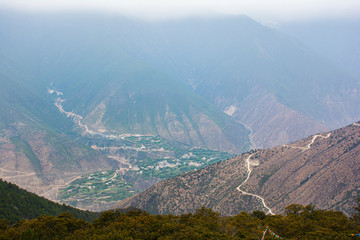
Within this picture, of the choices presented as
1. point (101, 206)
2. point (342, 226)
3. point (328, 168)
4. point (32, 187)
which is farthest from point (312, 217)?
point (32, 187)

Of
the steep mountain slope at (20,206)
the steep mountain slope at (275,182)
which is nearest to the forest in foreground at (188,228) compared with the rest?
the steep mountain slope at (20,206)

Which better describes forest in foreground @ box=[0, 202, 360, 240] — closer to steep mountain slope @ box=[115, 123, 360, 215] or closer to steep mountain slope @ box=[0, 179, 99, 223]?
steep mountain slope @ box=[0, 179, 99, 223]

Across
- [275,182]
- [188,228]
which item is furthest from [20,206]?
[275,182]

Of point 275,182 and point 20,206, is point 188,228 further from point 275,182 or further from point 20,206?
point 275,182

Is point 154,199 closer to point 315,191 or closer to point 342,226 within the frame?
point 315,191

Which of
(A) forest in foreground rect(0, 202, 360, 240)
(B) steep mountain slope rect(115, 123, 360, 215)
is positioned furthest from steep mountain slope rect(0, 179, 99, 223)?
(B) steep mountain slope rect(115, 123, 360, 215)
